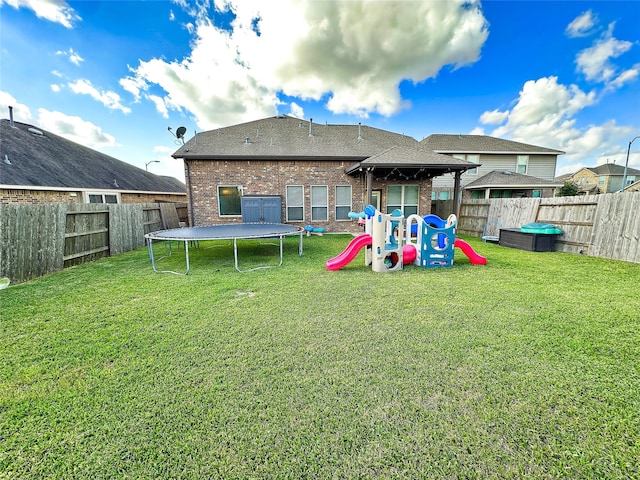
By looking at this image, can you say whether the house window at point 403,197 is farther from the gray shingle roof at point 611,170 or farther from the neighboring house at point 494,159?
the gray shingle roof at point 611,170

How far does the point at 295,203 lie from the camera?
445 inches

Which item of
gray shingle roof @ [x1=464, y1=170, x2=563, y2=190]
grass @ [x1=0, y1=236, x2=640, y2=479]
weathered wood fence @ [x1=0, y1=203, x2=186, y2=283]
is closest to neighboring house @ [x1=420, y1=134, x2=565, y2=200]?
gray shingle roof @ [x1=464, y1=170, x2=563, y2=190]

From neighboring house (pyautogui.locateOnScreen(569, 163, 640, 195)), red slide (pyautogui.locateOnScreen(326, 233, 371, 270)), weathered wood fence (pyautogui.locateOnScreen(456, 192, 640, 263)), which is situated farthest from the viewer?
neighboring house (pyautogui.locateOnScreen(569, 163, 640, 195))

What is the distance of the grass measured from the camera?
1.40 m

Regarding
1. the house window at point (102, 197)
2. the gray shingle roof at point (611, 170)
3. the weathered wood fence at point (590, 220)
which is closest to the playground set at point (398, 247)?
the weathered wood fence at point (590, 220)

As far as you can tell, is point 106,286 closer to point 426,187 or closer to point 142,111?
point 426,187

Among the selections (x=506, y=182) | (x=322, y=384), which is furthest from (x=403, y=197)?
(x=322, y=384)

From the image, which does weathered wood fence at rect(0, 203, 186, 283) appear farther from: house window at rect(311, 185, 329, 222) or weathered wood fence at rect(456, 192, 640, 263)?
weathered wood fence at rect(456, 192, 640, 263)

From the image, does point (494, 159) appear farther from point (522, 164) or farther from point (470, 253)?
point (470, 253)

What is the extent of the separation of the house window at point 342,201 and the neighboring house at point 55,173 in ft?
41.8

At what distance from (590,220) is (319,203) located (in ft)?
28.8

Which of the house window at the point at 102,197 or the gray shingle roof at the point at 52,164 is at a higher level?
the gray shingle roof at the point at 52,164

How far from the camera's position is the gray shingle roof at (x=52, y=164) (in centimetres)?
1060

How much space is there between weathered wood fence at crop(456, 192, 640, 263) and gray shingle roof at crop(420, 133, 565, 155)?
31.2 feet
